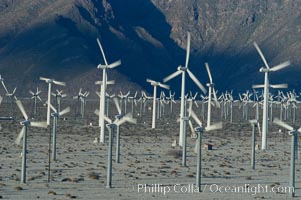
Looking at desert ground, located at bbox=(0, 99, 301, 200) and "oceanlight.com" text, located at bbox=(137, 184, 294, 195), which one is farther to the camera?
"oceanlight.com" text, located at bbox=(137, 184, 294, 195)

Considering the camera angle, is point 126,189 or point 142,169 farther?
point 142,169

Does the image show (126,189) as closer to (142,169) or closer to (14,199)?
(14,199)

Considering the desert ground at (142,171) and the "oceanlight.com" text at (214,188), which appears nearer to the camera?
the desert ground at (142,171)

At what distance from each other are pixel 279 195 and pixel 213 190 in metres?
3.60

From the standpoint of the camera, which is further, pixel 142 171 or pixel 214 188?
pixel 142 171

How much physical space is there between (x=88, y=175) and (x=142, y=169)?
691 cm

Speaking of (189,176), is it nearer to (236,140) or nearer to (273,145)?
(273,145)

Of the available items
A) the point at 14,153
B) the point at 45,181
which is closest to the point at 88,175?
the point at 45,181

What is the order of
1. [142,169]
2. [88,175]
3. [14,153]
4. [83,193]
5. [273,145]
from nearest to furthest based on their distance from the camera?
[83,193]
[88,175]
[142,169]
[14,153]
[273,145]

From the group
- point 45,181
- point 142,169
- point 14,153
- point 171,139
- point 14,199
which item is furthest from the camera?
point 171,139

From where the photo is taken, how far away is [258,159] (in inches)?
3287

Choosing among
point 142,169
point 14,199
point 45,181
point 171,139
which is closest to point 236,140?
point 171,139

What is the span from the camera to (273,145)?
106 metres

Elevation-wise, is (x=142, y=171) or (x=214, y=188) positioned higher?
(x=142, y=171)
